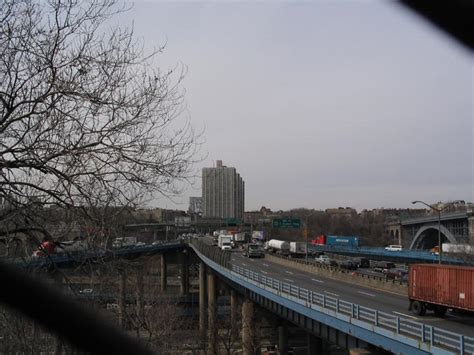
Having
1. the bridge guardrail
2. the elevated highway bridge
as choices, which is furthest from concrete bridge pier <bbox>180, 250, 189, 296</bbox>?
the bridge guardrail

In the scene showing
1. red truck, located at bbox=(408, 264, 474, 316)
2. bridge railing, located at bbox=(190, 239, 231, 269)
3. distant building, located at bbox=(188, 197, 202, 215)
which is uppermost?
distant building, located at bbox=(188, 197, 202, 215)

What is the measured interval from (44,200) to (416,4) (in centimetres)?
734

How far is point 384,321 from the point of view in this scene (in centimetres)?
1995

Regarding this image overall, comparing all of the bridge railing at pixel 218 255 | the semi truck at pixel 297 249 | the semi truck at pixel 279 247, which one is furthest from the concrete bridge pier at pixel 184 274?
the bridge railing at pixel 218 255

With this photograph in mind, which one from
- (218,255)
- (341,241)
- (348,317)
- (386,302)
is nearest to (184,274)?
(341,241)

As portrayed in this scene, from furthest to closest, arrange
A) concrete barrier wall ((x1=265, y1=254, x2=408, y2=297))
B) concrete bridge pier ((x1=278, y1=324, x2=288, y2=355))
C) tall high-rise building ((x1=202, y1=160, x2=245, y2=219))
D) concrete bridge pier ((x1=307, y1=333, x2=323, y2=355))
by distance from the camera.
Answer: concrete bridge pier ((x1=278, y1=324, x2=288, y2=355))
concrete bridge pier ((x1=307, y1=333, x2=323, y2=355))
concrete barrier wall ((x1=265, y1=254, x2=408, y2=297))
tall high-rise building ((x1=202, y1=160, x2=245, y2=219))

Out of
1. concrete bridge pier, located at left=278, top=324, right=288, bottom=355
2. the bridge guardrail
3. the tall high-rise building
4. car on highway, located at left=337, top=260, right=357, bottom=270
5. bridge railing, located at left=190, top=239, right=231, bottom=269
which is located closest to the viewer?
the tall high-rise building

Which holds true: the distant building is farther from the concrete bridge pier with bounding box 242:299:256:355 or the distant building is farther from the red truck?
the concrete bridge pier with bounding box 242:299:256:355

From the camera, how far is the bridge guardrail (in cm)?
1530

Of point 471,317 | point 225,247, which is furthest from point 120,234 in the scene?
point 225,247

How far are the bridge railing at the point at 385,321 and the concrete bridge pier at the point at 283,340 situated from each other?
47.6 feet

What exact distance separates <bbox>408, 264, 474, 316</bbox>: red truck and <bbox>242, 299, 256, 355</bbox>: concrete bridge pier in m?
21.9

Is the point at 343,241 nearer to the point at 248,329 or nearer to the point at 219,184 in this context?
the point at 248,329

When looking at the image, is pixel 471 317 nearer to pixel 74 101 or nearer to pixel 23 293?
pixel 74 101
